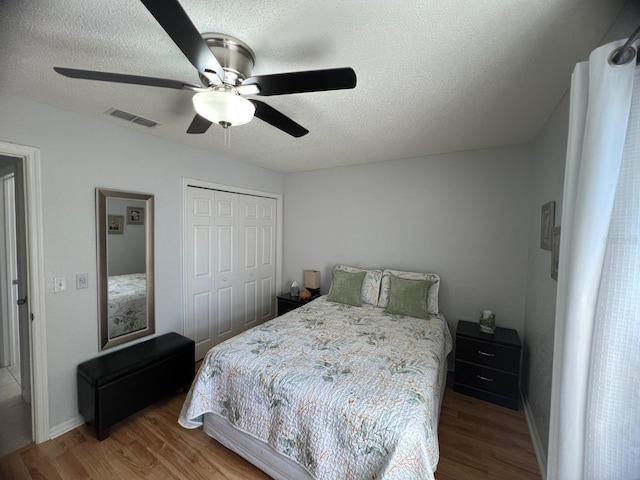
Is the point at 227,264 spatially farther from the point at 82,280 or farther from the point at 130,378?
the point at 130,378

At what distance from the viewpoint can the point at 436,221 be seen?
9.52 feet

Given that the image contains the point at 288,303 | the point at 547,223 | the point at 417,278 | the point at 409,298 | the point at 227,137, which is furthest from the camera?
the point at 288,303

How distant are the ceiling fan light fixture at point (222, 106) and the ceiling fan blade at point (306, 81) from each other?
0.09 meters

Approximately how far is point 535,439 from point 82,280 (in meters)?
3.58

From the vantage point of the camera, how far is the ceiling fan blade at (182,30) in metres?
0.75

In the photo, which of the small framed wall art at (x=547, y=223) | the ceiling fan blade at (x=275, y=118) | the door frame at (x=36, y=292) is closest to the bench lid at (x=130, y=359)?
the door frame at (x=36, y=292)

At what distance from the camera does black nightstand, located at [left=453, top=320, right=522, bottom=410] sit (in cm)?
218

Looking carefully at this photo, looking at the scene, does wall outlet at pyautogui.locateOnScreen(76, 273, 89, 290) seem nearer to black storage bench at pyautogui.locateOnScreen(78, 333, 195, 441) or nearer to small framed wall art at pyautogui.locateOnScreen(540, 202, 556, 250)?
black storage bench at pyautogui.locateOnScreen(78, 333, 195, 441)

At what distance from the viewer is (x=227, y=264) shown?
3.25 m

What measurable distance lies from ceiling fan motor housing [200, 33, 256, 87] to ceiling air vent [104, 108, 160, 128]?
1.14 m

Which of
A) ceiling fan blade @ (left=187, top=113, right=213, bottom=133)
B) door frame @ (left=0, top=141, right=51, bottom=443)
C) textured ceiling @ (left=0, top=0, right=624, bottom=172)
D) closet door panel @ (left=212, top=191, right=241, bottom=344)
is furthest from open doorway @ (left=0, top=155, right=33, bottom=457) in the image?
closet door panel @ (left=212, top=191, right=241, bottom=344)

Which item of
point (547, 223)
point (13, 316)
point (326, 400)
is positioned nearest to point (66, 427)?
point (13, 316)

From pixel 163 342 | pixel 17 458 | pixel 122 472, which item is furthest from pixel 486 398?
pixel 17 458

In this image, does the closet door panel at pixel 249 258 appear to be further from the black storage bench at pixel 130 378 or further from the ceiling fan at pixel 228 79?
the ceiling fan at pixel 228 79
